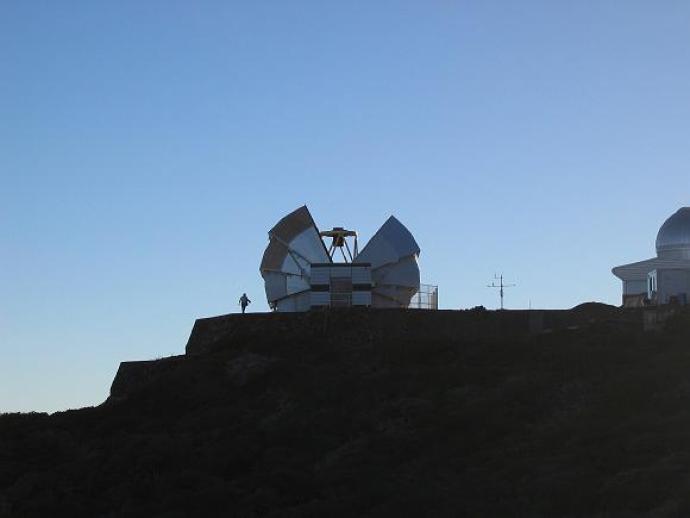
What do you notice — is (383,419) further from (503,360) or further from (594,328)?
(594,328)

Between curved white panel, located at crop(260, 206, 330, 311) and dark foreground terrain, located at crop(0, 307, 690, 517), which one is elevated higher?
curved white panel, located at crop(260, 206, 330, 311)

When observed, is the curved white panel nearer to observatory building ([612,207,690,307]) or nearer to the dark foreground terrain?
the dark foreground terrain

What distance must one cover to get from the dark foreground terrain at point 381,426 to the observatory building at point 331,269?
3851 mm

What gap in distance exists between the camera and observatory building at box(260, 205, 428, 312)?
6191 cm

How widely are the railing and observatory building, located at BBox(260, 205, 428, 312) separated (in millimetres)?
610

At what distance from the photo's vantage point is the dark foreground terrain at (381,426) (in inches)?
1580

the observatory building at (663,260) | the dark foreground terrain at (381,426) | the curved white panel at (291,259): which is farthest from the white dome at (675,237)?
the curved white panel at (291,259)

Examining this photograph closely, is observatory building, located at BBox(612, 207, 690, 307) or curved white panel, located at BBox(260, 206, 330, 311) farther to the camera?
observatory building, located at BBox(612, 207, 690, 307)

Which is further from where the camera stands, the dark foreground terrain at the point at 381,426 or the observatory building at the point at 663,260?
the observatory building at the point at 663,260

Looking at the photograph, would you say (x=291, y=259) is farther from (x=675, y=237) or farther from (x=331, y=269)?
(x=675, y=237)

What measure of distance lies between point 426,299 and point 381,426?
1676cm

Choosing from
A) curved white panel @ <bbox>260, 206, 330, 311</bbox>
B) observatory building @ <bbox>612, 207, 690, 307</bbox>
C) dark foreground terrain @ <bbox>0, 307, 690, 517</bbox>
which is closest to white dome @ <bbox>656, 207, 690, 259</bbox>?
observatory building @ <bbox>612, 207, 690, 307</bbox>

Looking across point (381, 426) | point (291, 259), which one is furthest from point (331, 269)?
point (381, 426)

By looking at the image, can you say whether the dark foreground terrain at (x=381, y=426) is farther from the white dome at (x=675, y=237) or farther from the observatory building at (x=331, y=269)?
the white dome at (x=675, y=237)
